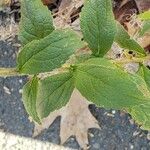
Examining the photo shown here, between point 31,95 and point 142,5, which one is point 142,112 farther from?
point 142,5

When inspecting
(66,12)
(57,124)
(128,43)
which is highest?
(128,43)

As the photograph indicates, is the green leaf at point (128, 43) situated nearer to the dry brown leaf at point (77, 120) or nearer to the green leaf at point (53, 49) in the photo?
the green leaf at point (53, 49)

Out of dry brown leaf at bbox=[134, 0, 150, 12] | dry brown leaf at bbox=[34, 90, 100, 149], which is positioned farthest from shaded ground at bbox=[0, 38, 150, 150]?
dry brown leaf at bbox=[134, 0, 150, 12]

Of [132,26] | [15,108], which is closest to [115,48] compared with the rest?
[132,26]

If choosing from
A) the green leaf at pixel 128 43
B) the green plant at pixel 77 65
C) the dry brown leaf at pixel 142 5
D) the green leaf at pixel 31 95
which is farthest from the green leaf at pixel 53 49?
the dry brown leaf at pixel 142 5

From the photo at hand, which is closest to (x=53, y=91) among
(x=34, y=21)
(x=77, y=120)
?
(x=34, y=21)

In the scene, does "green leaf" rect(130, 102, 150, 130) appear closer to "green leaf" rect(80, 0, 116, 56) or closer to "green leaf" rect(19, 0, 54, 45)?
"green leaf" rect(80, 0, 116, 56)

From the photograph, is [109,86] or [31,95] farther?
[31,95]
